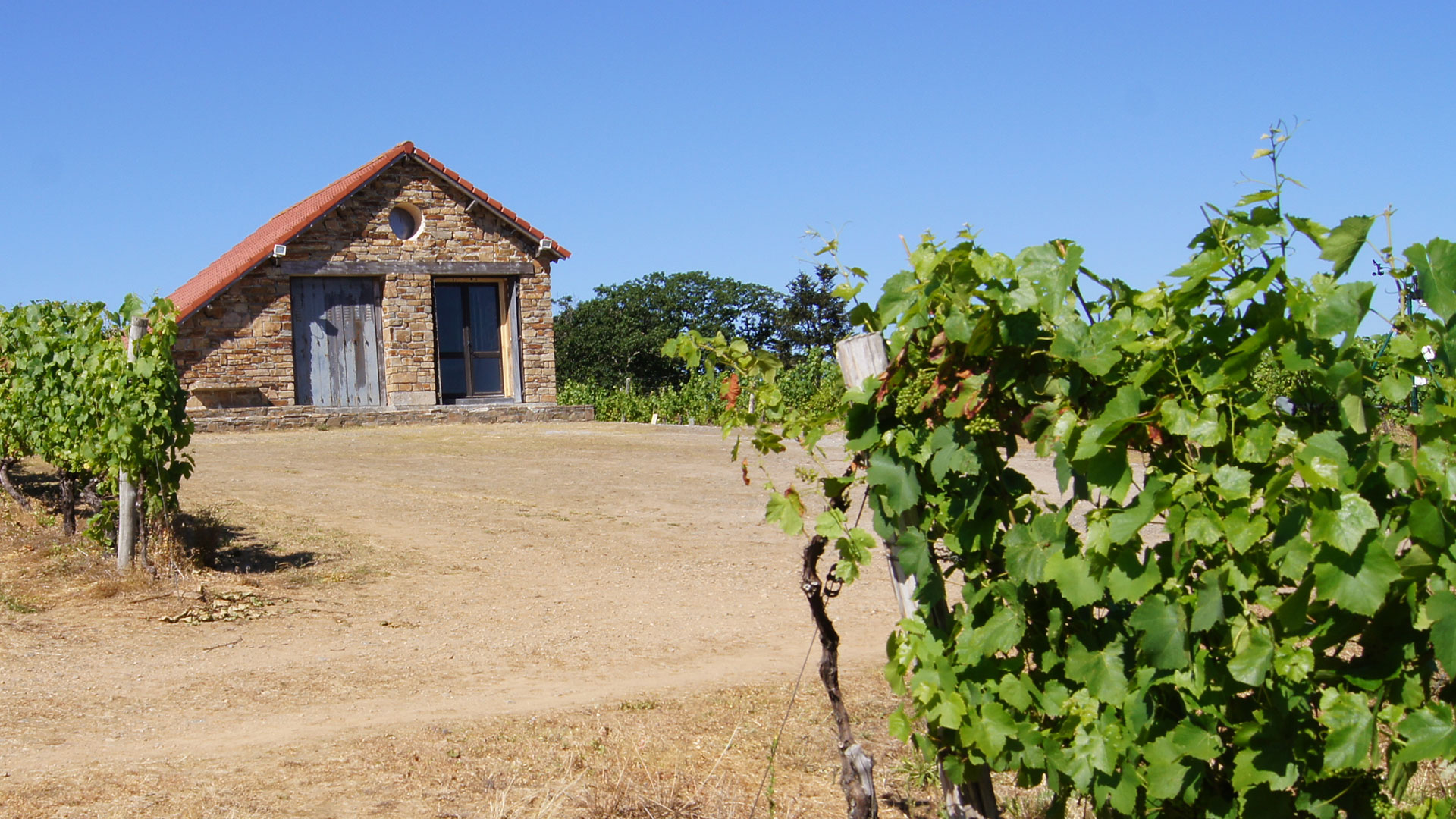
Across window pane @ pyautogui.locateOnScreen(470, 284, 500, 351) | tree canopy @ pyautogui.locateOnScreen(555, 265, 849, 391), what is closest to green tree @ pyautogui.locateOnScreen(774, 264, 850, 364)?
tree canopy @ pyautogui.locateOnScreen(555, 265, 849, 391)

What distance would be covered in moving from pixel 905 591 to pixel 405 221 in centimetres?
1906

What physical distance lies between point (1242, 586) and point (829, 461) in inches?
512

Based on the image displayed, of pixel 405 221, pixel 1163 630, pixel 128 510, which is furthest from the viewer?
pixel 405 221

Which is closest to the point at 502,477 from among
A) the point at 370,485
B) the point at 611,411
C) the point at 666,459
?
the point at 370,485

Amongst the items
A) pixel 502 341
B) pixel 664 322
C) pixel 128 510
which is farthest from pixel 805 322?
pixel 128 510

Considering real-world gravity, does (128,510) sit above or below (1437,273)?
below

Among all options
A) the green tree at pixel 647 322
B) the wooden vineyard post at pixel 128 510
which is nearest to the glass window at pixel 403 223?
the wooden vineyard post at pixel 128 510

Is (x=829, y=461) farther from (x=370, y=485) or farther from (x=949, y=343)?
(x=949, y=343)

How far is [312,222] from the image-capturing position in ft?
63.9

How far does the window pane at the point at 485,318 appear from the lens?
2144 centimetres

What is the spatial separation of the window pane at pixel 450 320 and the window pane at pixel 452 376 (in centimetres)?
11

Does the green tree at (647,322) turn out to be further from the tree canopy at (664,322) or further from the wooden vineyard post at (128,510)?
the wooden vineyard post at (128,510)

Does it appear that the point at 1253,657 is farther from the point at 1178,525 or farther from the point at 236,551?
A: the point at 236,551

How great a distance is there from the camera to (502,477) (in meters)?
13.8
